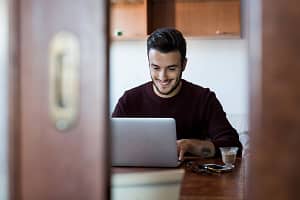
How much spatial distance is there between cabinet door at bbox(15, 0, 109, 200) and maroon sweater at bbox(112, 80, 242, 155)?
1750mm

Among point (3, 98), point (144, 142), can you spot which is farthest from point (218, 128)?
point (3, 98)

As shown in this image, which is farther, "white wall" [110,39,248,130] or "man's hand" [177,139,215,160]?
"white wall" [110,39,248,130]

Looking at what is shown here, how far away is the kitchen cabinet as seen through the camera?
11.5 feet

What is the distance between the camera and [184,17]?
356 cm

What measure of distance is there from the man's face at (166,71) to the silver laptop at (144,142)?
33.1 inches

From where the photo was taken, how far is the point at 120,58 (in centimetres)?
377

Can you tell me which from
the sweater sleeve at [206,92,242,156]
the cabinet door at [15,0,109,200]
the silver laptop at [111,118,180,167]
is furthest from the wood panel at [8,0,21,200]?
the sweater sleeve at [206,92,242,156]

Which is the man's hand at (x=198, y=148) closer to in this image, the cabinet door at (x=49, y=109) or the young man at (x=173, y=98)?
the young man at (x=173, y=98)

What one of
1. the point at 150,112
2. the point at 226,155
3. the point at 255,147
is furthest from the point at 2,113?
the point at 150,112

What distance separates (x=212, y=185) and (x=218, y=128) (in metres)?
0.80

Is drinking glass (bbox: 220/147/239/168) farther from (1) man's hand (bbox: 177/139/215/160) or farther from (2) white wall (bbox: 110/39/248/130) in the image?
(2) white wall (bbox: 110/39/248/130)

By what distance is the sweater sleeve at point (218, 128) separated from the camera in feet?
7.02

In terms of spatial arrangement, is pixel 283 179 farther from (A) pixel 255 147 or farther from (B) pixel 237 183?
(B) pixel 237 183

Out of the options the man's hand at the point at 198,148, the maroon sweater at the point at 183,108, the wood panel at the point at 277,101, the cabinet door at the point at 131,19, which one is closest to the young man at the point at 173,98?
the maroon sweater at the point at 183,108
